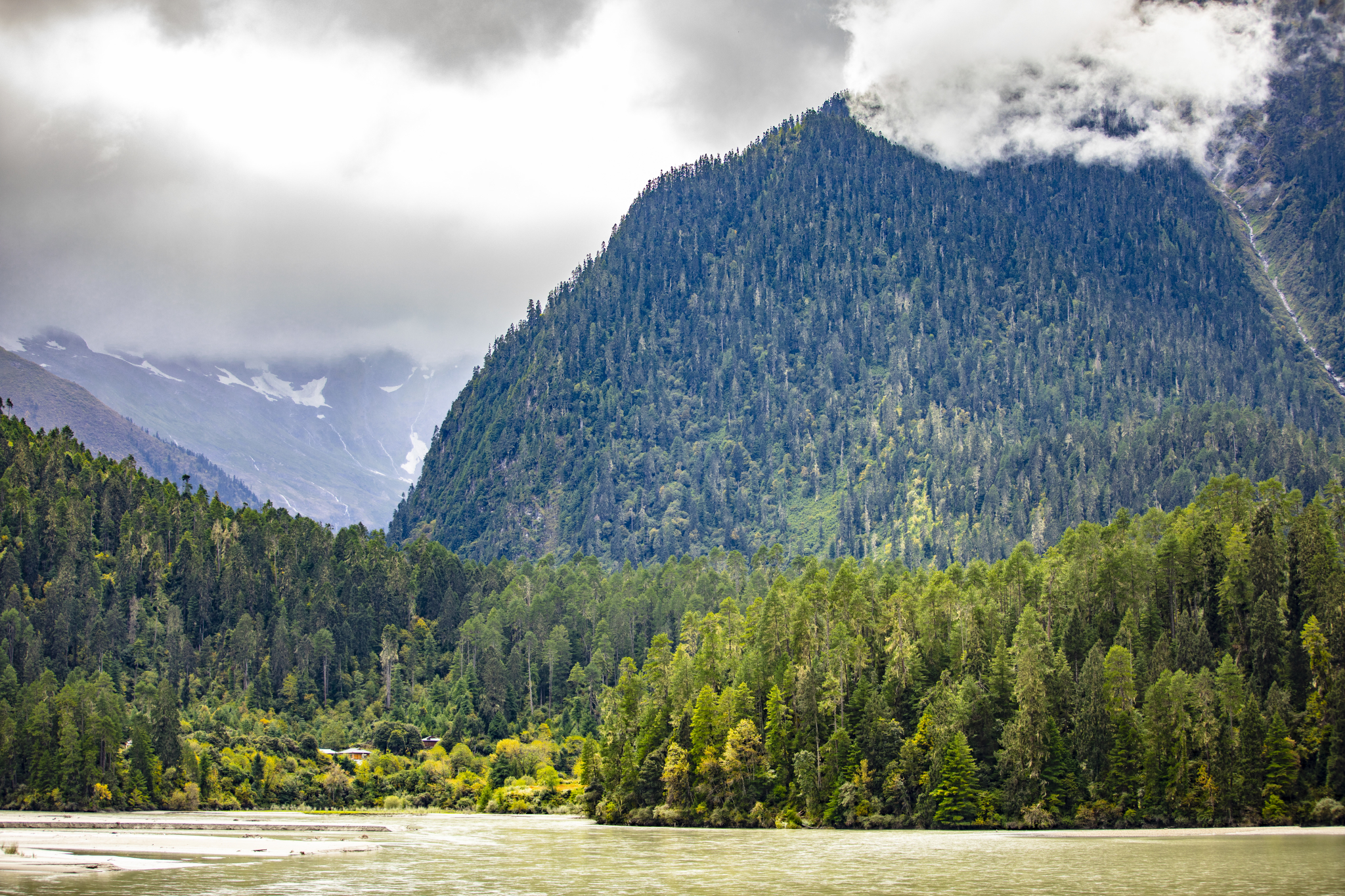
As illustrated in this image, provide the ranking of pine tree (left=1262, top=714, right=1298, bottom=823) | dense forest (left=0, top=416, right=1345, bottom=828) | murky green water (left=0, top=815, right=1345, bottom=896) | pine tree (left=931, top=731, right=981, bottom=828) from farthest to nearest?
pine tree (left=931, top=731, right=981, bottom=828) < dense forest (left=0, top=416, right=1345, bottom=828) < pine tree (left=1262, top=714, right=1298, bottom=823) < murky green water (left=0, top=815, right=1345, bottom=896)

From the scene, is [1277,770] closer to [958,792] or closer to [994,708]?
[994,708]

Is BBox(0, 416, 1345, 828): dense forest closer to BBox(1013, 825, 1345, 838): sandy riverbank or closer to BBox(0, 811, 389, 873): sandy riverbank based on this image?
BBox(1013, 825, 1345, 838): sandy riverbank

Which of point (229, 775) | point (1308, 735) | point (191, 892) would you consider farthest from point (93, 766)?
point (1308, 735)

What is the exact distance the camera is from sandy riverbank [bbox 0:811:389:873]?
93.6 meters

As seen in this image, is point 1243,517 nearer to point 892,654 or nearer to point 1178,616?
point 1178,616

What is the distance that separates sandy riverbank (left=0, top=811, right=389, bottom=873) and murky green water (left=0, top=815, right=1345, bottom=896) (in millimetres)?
4234

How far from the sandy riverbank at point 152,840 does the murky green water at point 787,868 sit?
4.23m

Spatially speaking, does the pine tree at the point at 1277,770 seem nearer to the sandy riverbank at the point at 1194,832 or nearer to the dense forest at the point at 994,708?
the dense forest at the point at 994,708

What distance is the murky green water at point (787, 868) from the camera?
79.0m

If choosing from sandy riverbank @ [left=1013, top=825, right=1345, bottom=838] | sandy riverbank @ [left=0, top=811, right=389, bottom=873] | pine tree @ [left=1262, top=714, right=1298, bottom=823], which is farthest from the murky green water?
pine tree @ [left=1262, top=714, right=1298, bottom=823]

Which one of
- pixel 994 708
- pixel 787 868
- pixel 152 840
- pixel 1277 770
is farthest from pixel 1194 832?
pixel 152 840

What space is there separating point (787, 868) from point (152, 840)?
5936cm

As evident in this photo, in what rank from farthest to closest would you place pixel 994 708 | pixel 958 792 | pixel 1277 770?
pixel 994 708 → pixel 958 792 → pixel 1277 770

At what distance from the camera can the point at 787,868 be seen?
9312 centimetres
